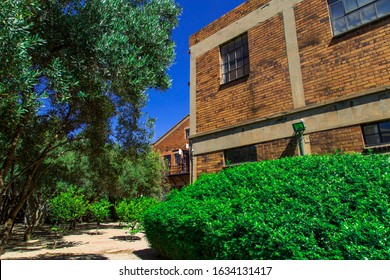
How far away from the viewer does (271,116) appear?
24.9 ft

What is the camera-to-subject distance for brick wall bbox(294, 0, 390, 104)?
6.00 meters

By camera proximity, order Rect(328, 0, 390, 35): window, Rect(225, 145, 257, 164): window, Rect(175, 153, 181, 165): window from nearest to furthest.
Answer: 1. Rect(328, 0, 390, 35): window
2. Rect(225, 145, 257, 164): window
3. Rect(175, 153, 181, 165): window

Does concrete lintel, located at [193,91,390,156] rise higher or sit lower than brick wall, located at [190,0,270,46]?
lower

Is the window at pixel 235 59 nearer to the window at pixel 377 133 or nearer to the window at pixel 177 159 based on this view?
the window at pixel 377 133

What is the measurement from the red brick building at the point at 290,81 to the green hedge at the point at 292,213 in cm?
246

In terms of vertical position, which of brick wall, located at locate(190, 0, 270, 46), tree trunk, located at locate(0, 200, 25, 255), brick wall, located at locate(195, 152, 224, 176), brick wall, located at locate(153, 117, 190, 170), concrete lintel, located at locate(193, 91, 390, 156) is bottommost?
tree trunk, located at locate(0, 200, 25, 255)

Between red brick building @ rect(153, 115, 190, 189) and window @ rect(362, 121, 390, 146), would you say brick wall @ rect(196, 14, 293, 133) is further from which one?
red brick building @ rect(153, 115, 190, 189)

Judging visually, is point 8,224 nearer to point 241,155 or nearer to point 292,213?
point 241,155

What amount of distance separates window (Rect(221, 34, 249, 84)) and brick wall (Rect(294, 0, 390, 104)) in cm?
187

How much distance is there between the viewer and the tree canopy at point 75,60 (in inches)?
156

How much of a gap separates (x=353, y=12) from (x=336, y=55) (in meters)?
1.15

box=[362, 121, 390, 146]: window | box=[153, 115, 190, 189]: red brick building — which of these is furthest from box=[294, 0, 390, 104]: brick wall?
box=[153, 115, 190, 189]: red brick building

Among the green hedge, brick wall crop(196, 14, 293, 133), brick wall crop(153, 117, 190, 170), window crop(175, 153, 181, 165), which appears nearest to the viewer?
the green hedge

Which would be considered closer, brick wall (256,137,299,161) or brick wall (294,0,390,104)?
brick wall (294,0,390,104)
